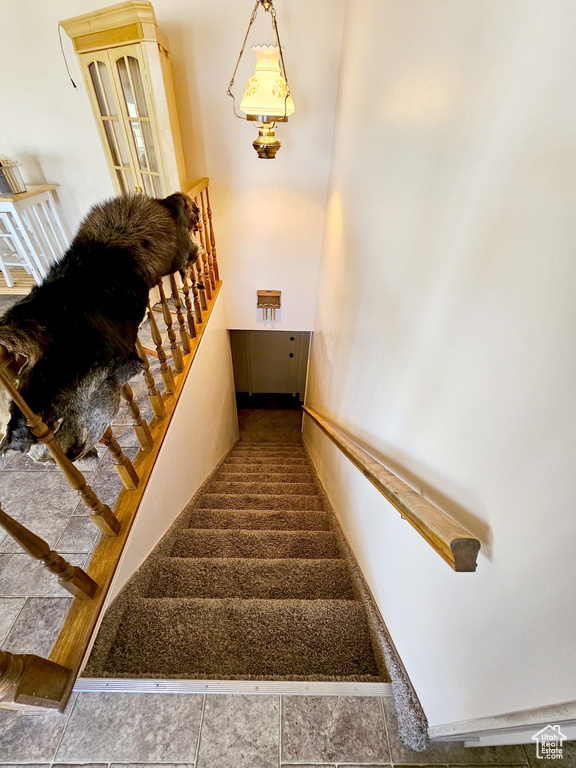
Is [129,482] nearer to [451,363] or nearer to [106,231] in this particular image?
[106,231]

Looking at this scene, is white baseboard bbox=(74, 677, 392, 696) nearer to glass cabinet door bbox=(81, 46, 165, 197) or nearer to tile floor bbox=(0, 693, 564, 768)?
tile floor bbox=(0, 693, 564, 768)

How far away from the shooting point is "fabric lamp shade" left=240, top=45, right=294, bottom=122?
6.45 feet

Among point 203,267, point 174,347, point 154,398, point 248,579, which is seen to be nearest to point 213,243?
point 203,267

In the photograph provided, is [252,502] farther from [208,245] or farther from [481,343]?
[208,245]

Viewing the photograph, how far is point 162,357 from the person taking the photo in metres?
1.69

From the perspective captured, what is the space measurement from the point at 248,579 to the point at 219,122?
3155 millimetres

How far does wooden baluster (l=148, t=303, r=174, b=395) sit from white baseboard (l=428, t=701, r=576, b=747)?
5.41ft

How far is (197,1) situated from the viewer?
2.26m

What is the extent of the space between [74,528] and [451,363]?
4.67 ft

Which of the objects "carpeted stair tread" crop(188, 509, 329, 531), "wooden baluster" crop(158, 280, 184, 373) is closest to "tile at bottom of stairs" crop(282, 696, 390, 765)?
"carpeted stair tread" crop(188, 509, 329, 531)

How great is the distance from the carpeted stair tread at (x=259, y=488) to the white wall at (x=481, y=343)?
1.39 metres

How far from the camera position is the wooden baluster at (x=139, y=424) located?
1.30 m

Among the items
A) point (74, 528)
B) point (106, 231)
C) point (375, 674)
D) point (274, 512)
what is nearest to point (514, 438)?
point (375, 674)

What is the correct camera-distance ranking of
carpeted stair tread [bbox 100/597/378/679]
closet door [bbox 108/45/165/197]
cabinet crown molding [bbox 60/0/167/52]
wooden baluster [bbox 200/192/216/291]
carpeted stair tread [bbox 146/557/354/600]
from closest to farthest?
carpeted stair tread [bbox 100/597/378/679]
carpeted stair tread [bbox 146/557/354/600]
cabinet crown molding [bbox 60/0/167/52]
closet door [bbox 108/45/165/197]
wooden baluster [bbox 200/192/216/291]
